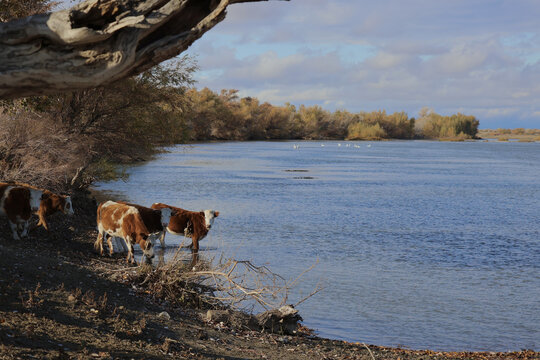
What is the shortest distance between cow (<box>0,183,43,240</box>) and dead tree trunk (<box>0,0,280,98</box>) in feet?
23.8

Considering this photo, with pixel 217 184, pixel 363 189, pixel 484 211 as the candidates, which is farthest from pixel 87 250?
pixel 363 189

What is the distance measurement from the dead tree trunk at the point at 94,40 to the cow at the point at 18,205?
7.27 meters

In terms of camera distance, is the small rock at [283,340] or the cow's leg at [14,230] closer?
the small rock at [283,340]

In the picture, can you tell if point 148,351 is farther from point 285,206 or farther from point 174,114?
point 285,206

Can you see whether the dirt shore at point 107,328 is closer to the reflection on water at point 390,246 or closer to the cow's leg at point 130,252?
the cow's leg at point 130,252

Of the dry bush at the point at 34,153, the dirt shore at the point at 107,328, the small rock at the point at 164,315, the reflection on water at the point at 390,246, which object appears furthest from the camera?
the dry bush at the point at 34,153

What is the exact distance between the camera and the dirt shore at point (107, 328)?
270 inches

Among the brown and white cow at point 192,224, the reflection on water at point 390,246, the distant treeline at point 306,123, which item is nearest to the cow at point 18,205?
the brown and white cow at point 192,224

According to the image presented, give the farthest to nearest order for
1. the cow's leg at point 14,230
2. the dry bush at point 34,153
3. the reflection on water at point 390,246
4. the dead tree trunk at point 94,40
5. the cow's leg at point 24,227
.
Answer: the dry bush at point 34,153 → the cow's leg at point 24,227 → the cow's leg at point 14,230 → the reflection on water at point 390,246 → the dead tree trunk at point 94,40

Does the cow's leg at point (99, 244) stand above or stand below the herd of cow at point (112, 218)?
below

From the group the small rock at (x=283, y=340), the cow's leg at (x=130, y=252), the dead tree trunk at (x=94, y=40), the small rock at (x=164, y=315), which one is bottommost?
the small rock at (x=283, y=340)

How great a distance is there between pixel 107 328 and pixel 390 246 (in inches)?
535

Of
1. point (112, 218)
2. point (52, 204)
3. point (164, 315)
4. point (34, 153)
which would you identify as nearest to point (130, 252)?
point (112, 218)

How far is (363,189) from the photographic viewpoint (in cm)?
3828
